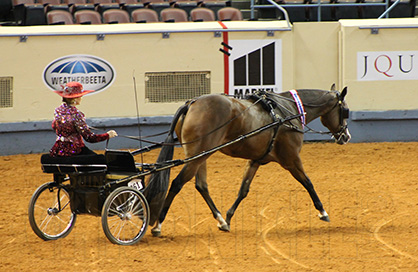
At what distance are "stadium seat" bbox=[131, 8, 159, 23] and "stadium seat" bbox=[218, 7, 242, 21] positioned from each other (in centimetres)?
160

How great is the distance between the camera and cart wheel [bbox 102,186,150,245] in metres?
6.14

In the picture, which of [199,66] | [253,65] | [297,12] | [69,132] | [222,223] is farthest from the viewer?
[297,12]

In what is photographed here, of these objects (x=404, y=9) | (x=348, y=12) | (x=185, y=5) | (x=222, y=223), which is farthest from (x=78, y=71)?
(x=404, y=9)

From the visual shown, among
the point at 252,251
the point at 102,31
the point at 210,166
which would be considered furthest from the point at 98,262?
the point at 102,31

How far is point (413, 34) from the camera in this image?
12898 millimetres

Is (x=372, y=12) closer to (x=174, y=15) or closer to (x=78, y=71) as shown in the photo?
(x=174, y=15)

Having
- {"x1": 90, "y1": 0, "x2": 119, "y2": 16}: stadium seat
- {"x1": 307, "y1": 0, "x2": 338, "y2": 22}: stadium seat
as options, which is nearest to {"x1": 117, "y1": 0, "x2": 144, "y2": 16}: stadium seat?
{"x1": 90, "y1": 0, "x2": 119, "y2": 16}: stadium seat

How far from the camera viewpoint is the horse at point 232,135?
674 centimetres

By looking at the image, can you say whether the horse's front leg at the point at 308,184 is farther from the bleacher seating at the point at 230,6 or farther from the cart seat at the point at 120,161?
the bleacher seating at the point at 230,6

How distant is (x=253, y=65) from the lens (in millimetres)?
12547

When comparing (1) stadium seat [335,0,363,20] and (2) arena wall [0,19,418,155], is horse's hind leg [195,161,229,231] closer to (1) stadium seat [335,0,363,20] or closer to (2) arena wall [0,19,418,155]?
(2) arena wall [0,19,418,155]

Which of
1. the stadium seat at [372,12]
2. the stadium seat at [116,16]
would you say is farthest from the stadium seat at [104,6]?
the stadium seat at [372,12]

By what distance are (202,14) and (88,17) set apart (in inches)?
105

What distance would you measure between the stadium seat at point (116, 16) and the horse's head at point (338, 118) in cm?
711
